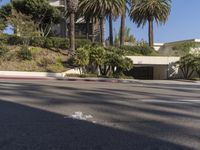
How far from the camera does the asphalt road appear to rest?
22.7 feet

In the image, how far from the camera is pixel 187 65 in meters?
47.0

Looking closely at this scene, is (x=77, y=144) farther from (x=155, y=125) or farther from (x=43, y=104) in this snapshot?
(x=43, y=104)

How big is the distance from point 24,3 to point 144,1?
51.6 feet

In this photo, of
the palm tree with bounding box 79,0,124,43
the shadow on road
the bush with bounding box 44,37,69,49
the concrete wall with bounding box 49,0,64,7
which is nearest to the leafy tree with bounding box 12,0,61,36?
the palm tree with bounding box 79,0,124,43

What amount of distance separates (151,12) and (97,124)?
51.2 meters

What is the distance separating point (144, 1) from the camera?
5909 centimetres

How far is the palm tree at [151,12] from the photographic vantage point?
58469 millimetres

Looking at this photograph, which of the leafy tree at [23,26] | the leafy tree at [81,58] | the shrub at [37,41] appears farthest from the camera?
the shrub at [37,41]

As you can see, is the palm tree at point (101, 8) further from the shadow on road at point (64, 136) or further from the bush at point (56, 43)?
the shadow on road at point (64, 136)

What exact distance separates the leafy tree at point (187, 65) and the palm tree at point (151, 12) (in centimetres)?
1081

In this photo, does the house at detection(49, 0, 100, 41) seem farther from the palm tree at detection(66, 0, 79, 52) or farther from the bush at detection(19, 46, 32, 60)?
the bush at detection(19, 46, 32, 60)

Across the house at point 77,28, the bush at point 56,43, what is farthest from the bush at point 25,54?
the house at point 77,28

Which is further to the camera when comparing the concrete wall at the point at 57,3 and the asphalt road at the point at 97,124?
the concrete wall at the point at 57,3

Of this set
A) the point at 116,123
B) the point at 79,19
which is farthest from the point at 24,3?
the point at 116,123
